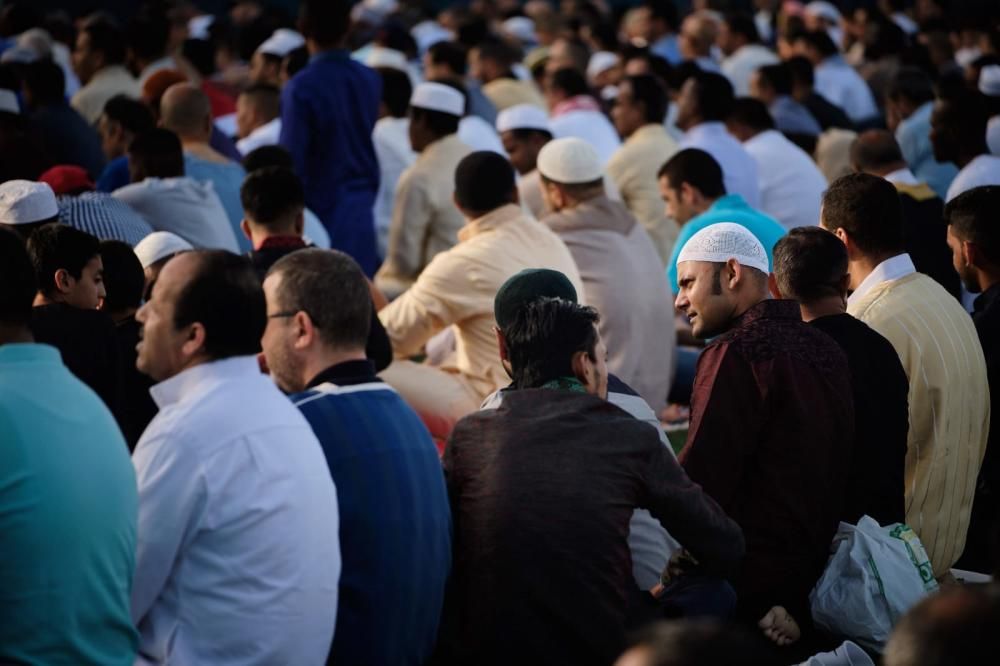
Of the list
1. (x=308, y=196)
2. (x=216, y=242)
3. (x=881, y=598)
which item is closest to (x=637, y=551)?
(x=881, y=598)

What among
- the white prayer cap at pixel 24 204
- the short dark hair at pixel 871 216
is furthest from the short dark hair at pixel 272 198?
the short dark hair at pixel 871 216

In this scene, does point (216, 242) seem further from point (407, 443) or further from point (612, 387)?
point (407, 443)

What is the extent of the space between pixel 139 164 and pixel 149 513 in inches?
125

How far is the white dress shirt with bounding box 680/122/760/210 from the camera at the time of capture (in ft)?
24.3

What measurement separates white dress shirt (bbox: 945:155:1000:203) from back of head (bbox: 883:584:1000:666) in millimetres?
4850

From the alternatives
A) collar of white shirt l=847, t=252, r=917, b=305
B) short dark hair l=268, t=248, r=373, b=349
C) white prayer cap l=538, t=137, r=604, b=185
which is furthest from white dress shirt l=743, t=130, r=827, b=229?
short dark hair l=268, t=248, r=373, b=349

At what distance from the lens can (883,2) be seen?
15555 millimetres

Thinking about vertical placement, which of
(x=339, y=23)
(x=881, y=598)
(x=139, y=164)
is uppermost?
(x=339, y=23)

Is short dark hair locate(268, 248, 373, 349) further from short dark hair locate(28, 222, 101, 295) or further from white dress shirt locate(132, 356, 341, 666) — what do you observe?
short dark hair locate(28, 222, 101, 295)

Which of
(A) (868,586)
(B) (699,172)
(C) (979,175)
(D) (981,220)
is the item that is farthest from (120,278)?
(C) (979,175)

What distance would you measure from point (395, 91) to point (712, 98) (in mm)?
1820

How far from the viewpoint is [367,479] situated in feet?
9.45

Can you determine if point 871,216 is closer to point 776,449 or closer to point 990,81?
point 776,449

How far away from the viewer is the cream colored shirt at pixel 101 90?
8398mm
